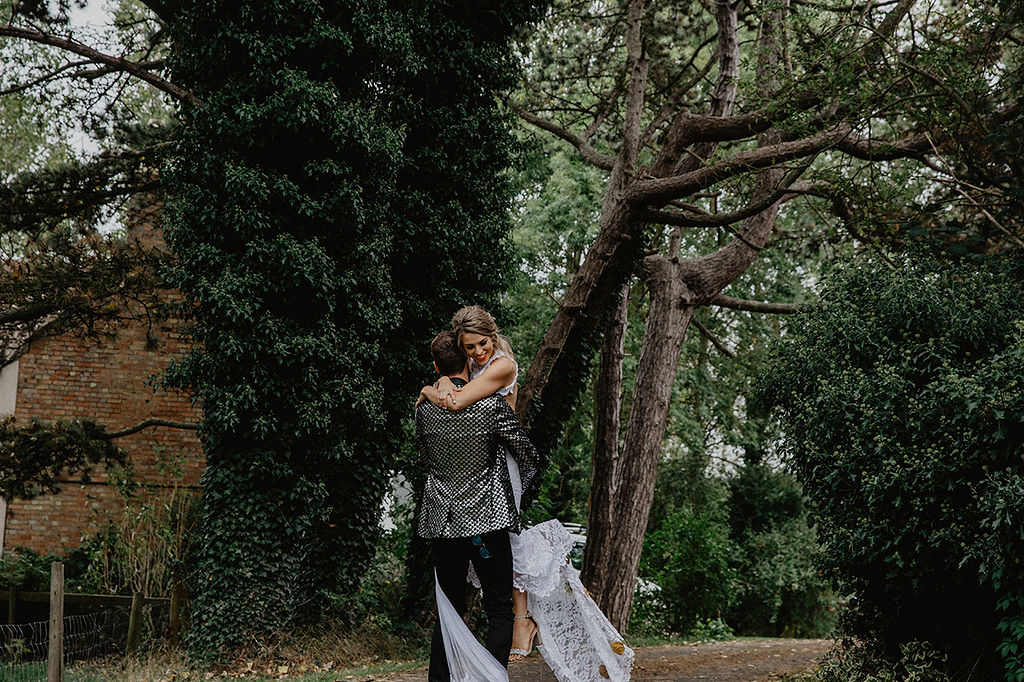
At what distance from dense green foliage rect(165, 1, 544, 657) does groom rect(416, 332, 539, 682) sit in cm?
452

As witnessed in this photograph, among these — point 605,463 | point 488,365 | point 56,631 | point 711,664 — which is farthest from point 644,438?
point 488,365

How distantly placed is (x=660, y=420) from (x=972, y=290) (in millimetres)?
6031

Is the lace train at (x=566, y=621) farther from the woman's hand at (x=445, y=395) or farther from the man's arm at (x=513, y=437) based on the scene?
the woman's hand at (x=445, y=395)

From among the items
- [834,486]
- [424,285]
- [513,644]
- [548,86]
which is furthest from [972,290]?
[548,86]

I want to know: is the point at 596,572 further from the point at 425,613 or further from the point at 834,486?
the point at 834,486

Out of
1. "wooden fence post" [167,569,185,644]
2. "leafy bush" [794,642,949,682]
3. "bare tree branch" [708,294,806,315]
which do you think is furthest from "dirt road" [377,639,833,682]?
"bare tree branch" [708,294,806,315]

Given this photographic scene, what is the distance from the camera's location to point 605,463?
13445 millimetres

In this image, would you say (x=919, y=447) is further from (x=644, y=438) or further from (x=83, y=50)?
(x=83, y=50)

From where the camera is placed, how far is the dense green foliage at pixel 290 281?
29.3ft

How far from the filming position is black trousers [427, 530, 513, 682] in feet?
15.2

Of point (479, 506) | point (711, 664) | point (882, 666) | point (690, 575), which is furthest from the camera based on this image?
point (690, 575)

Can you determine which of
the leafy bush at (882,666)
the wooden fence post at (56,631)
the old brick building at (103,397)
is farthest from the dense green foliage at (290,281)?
the old brick building at (103,397)

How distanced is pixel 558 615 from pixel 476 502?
3.68 ft

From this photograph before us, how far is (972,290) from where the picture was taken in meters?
7.56
